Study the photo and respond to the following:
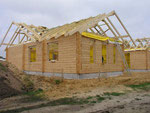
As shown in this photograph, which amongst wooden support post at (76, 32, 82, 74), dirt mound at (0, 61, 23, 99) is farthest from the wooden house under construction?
dirt mound at (0, 61, 23, 99)

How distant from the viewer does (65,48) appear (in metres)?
11.9

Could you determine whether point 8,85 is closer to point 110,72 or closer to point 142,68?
point 110,72

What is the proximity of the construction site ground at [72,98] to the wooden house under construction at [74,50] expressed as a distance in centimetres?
164

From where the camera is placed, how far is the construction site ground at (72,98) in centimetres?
481

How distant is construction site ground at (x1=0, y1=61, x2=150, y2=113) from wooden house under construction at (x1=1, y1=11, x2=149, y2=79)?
1.64 metres

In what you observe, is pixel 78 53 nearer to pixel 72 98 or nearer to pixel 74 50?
pixel 74 50

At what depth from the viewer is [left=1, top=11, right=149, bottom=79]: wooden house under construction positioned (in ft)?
36.5

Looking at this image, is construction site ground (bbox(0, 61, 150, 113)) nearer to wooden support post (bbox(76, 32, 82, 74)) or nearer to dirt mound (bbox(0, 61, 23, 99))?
dirt mound (bbox(0, 61, 23, 99))

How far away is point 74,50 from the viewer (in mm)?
11172

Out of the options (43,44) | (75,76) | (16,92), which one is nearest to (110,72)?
(75,76)

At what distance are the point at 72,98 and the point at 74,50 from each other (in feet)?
17.4

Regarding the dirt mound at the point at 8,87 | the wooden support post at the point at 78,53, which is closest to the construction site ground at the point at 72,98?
the dirt mound at the point at 8,87

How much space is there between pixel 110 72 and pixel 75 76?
180 inches

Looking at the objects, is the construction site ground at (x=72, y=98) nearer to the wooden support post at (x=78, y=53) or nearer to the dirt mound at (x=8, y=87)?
the dirt mound at (x=8, y=87)
